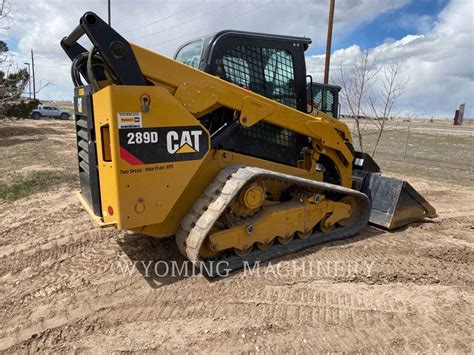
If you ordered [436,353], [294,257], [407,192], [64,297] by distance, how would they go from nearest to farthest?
[436,353]
[64,297]
[294,257]
[407,192]

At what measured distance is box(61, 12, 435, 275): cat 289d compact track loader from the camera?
11.7 ft

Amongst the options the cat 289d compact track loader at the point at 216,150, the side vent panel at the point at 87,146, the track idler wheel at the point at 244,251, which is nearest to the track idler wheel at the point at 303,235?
the cat 289d compact track loader at the point at 216,150

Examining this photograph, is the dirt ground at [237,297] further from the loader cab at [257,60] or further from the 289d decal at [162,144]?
the loader cab at [257,60]

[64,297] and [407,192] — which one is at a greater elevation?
[407,192]

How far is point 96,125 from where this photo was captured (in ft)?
12.3

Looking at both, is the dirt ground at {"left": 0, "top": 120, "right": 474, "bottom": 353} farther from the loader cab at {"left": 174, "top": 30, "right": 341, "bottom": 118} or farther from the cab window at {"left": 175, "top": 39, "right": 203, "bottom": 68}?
the cab window at {"left": 175, "top": 39, "right": 203, "bottom": 68}

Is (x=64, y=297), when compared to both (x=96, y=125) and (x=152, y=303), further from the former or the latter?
(x=96, y=125)

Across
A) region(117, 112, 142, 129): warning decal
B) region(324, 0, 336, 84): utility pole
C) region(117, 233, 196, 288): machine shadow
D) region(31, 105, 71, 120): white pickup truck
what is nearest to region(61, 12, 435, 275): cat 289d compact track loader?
region(117, 112, 142, 129): warning decal

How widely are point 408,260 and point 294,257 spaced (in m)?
1.35

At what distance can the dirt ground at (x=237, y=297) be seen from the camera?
3053 mm

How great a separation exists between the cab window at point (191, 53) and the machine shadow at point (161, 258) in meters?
2.26

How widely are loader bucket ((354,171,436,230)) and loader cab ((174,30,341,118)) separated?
60.3 inches

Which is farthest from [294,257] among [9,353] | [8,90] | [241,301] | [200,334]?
[8,90]

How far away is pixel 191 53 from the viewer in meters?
4.82
